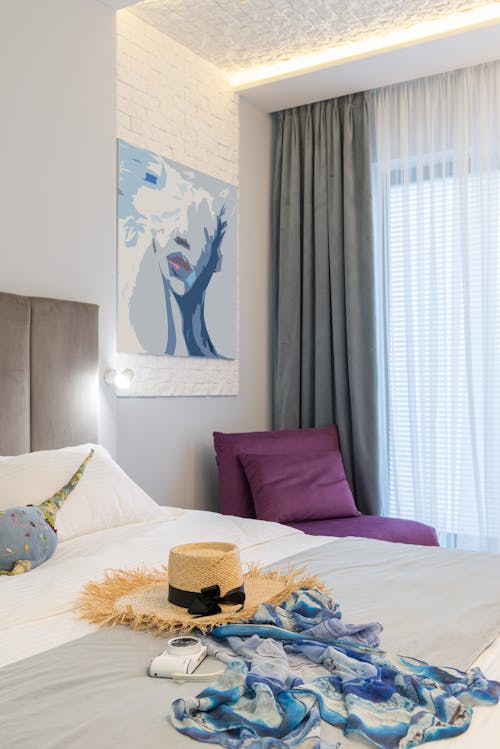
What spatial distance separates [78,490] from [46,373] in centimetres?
58

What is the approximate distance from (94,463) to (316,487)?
1338 mm

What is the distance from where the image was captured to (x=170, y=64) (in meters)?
3.40

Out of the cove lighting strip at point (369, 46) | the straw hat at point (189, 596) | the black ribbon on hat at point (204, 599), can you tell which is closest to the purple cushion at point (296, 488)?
the straw hat at point (189, 596)

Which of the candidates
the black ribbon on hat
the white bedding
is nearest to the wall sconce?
the white bedding

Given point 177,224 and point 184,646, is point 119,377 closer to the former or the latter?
point 177,224

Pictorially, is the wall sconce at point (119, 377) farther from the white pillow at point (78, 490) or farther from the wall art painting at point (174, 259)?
the white pillow at point (78, 490)

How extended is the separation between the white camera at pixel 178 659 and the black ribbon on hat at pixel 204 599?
142 mm

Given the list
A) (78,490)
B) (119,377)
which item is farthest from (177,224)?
(78,490)

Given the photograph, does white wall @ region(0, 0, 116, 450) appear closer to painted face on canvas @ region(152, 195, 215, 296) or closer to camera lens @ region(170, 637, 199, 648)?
painted face on canvas @ region(152, 195, 215, 296)

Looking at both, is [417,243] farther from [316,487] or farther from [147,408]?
[147,408]

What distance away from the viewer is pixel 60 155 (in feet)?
9.16

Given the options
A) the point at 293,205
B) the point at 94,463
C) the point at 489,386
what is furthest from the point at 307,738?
the point at 293,205

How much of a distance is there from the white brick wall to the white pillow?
832mm

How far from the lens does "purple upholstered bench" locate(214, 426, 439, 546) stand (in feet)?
10.7
